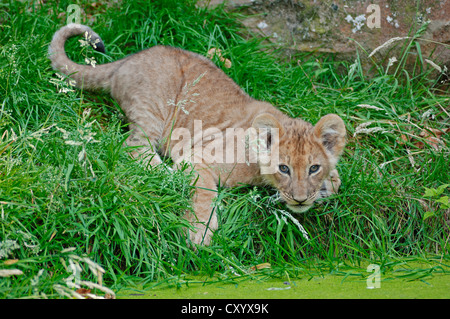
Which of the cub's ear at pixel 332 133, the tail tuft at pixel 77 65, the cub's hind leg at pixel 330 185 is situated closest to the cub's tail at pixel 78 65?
the tail tuft at pixel 77 65

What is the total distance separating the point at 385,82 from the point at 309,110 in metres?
1.25

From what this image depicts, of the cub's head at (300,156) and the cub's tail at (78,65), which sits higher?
the cub's tail at (78,65)

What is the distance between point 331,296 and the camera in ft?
11.5

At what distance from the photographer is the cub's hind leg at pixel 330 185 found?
17.9 ft

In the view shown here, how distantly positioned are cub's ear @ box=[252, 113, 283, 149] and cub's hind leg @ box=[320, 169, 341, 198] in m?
0.68

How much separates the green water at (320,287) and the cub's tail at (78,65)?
325 centimetres

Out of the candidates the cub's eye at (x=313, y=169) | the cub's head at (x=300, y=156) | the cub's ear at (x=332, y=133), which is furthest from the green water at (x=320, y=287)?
the cub's ear at (x=332, y=133)

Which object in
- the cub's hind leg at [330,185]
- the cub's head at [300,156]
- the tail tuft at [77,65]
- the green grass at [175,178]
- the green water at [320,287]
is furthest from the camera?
the tail tuft at [77,65]

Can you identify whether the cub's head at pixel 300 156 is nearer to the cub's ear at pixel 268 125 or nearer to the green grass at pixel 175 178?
the cub's ear at pixel 268 125

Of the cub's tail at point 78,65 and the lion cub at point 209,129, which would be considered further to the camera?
the cub's tail at point 78,65

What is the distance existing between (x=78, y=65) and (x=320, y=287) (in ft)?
13.5

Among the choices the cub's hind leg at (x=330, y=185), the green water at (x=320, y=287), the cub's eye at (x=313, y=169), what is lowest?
the green water at (x=320, y=287)

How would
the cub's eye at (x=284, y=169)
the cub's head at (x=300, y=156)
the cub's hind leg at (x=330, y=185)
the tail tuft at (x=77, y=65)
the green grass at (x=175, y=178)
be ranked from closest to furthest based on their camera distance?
the green grass at (x=175, y=178) < the cub's head at (x=300, y=156) < the cub's eye at (x=284, y=169) < the cub's hind leg at (x=330, y=185) < the tail tuft at (x=77, y=65)

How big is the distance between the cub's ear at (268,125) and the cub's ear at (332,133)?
1.22 ft
